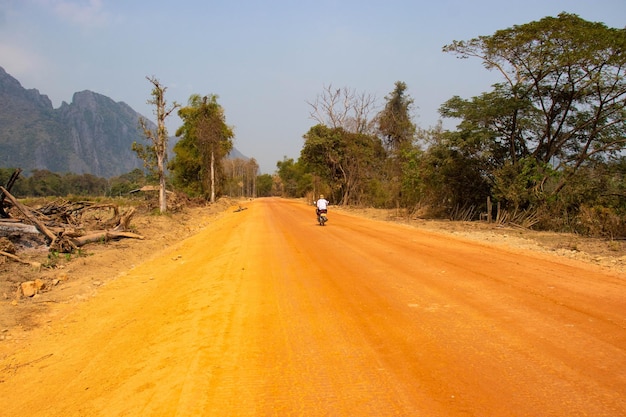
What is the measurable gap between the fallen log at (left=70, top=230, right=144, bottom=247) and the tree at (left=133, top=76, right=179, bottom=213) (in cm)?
887

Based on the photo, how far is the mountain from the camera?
449ft

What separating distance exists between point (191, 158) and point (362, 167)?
20.7 m

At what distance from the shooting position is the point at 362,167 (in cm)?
3566

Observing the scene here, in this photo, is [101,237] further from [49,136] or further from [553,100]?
[49,136]

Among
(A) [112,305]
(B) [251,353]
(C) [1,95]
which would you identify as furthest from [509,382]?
(C) [1,95]

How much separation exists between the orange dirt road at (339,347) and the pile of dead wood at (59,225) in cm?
458

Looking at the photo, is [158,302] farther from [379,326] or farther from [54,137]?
[54,137]

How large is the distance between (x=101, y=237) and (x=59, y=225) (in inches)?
51.4

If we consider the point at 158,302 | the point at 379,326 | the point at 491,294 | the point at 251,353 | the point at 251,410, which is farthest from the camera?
the point at 158,302

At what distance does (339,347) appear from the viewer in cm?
419

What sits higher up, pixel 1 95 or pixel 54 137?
pixel 1 95

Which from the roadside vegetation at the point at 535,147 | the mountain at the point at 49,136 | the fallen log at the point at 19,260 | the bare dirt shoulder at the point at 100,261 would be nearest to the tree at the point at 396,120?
the roadside vegetation at the point at 535,147

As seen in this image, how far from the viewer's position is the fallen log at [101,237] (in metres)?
11.7

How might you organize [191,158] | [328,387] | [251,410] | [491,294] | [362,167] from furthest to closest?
1. [191,158]
2. [362,167]
3. [491,294]
4. [328,387]
5. [251,410]
